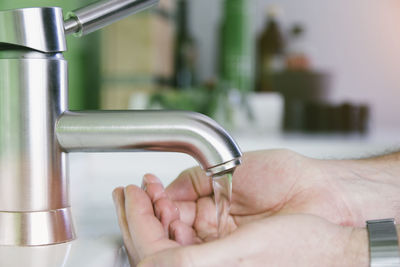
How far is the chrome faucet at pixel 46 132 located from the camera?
13.6 inches

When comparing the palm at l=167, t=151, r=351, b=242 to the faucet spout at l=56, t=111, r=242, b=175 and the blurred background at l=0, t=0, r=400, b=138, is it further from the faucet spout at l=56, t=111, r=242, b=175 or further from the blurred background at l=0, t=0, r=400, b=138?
the blurred background at l=0, t=0, r=400, b=138

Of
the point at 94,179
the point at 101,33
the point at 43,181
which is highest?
the point at 101,33

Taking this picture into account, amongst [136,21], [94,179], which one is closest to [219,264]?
[94,179]

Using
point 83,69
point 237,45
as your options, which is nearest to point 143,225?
point 83,69

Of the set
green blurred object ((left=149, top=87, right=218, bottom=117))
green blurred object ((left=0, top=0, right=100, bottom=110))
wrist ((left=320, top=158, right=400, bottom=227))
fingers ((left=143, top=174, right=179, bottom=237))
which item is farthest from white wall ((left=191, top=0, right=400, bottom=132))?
fingers ((left=143, top=174, right=179, bottom=237))

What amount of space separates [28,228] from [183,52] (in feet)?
4.94

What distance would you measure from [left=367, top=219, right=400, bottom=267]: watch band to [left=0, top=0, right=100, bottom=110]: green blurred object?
35.3 inches

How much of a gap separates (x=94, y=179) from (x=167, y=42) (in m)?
0.88

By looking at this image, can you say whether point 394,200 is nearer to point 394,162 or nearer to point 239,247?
point 394,162

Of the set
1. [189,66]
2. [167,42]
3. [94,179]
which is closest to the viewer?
[94,179]

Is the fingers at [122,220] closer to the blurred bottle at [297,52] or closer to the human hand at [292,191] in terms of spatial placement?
the human hand at [292,191]

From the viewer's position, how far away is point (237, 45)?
5.88 feet

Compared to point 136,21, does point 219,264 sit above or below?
below

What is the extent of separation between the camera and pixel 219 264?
31cm
